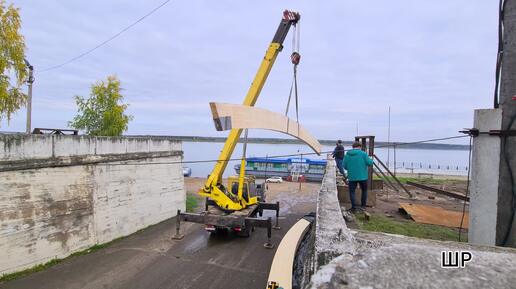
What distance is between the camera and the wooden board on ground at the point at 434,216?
19.0ft

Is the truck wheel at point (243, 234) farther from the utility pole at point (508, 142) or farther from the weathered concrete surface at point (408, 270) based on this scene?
the weathered concrete surface at point (408, 270)

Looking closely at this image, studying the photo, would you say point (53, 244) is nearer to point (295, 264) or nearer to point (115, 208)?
point (115, 208)

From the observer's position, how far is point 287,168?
36.9 m

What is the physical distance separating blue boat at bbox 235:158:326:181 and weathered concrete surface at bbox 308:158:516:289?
1288 inches

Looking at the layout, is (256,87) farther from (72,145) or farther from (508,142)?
(508,142)

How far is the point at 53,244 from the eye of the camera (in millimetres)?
9094

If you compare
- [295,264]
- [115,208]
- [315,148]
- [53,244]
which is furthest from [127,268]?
[315,148]

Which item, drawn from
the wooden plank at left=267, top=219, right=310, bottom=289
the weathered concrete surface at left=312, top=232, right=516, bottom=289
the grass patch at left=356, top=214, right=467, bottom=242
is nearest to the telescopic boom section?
the wooden plank at left=267, top=219, right=310, bottom=289

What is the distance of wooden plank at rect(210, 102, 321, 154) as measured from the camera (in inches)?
240

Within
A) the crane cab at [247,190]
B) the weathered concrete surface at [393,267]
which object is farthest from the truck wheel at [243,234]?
the weathered concrete surface at [393,267]

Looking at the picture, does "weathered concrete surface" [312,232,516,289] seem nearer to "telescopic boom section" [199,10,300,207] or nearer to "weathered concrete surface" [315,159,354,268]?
"weathered concrete surface" [315,159,354,268]

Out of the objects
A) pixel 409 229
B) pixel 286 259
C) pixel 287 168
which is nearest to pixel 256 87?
pixel 409 229

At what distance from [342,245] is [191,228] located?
11.3m

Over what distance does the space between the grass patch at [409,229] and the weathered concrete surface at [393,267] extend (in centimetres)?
278
